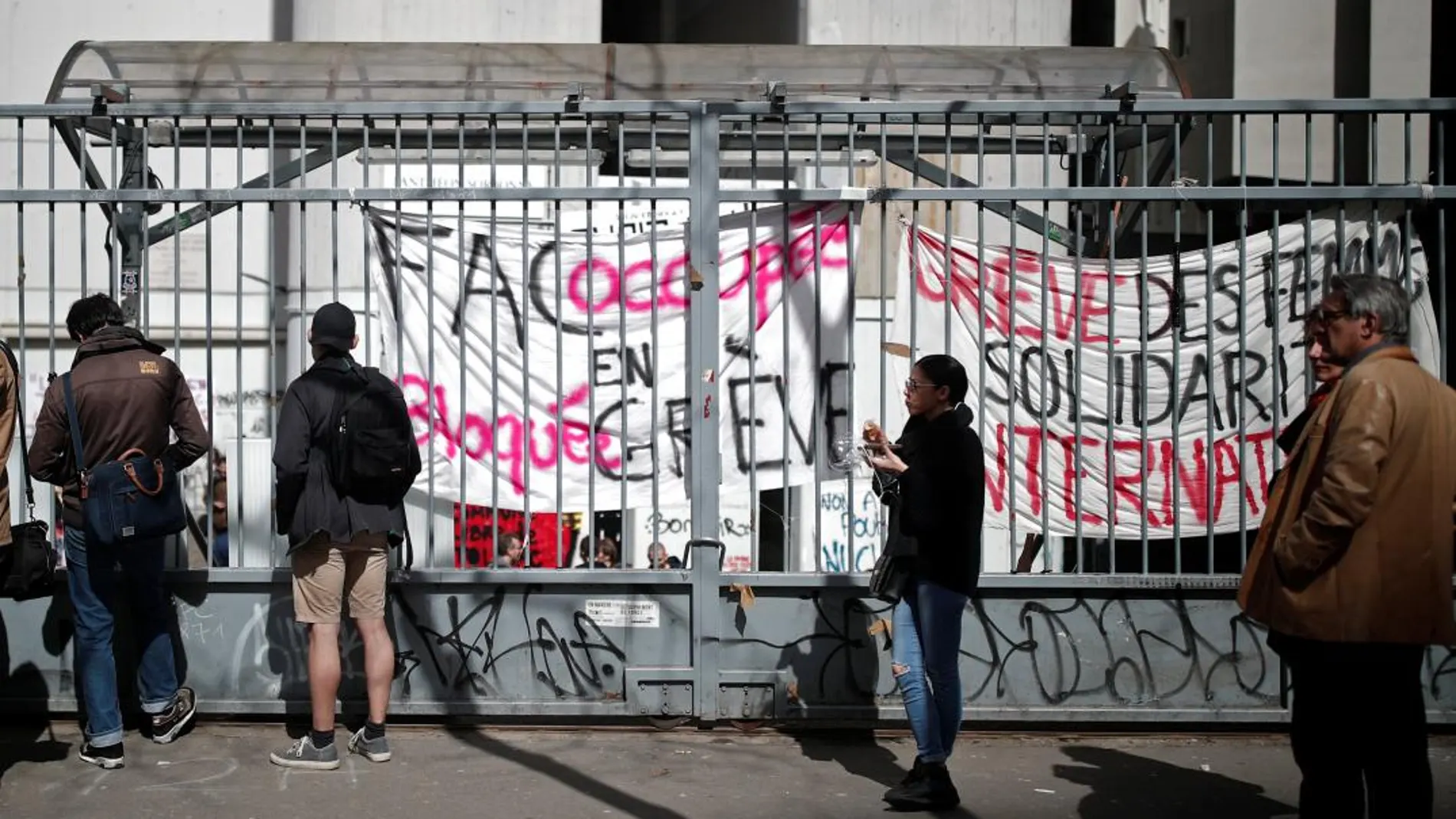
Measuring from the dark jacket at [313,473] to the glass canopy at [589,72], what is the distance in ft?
6.73

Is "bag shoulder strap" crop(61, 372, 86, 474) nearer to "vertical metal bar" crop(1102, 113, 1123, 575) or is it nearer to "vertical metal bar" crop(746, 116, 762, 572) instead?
"vertical metal bar" crop(746, 116, 762, 572)

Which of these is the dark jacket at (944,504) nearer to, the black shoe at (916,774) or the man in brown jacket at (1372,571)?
the black shoe at (916,774)

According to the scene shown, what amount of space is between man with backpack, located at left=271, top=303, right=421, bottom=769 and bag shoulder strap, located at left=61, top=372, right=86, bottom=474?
0.77 m

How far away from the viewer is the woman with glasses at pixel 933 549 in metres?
5.08

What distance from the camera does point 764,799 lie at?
5.39 metres

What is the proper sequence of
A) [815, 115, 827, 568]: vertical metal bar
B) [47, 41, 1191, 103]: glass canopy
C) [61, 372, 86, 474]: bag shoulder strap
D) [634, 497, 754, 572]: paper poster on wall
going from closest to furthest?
[61, 372, 86, 474]: bag shoulder strap, [815, 115, 827, 568]: vertical metal bar, [47, 41, 1191, 103]: glass canopy, [634, 497, 754, 572]: paper poster on wall

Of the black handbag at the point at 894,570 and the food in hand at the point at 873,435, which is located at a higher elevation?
the food in hand at the point at 873,435

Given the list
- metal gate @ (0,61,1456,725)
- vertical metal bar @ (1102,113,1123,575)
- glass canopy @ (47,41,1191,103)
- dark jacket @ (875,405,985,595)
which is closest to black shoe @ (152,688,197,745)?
metal gate @ (0,61,1456,725)

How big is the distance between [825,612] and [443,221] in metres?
2.44

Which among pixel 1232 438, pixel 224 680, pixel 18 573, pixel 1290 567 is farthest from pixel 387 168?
pixel 1290 567

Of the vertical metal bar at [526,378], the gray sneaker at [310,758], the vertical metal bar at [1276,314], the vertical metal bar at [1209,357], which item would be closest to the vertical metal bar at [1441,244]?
the vertical metal bar at [1276,314]

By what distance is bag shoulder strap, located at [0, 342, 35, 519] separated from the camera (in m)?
5.24

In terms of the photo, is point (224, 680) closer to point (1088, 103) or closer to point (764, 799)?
point (764, 799)

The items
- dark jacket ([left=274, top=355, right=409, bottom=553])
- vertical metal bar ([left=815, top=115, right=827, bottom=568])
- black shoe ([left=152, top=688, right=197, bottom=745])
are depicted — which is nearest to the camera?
dark jacket ([left=274, top=355, right=409, bottom=553])
